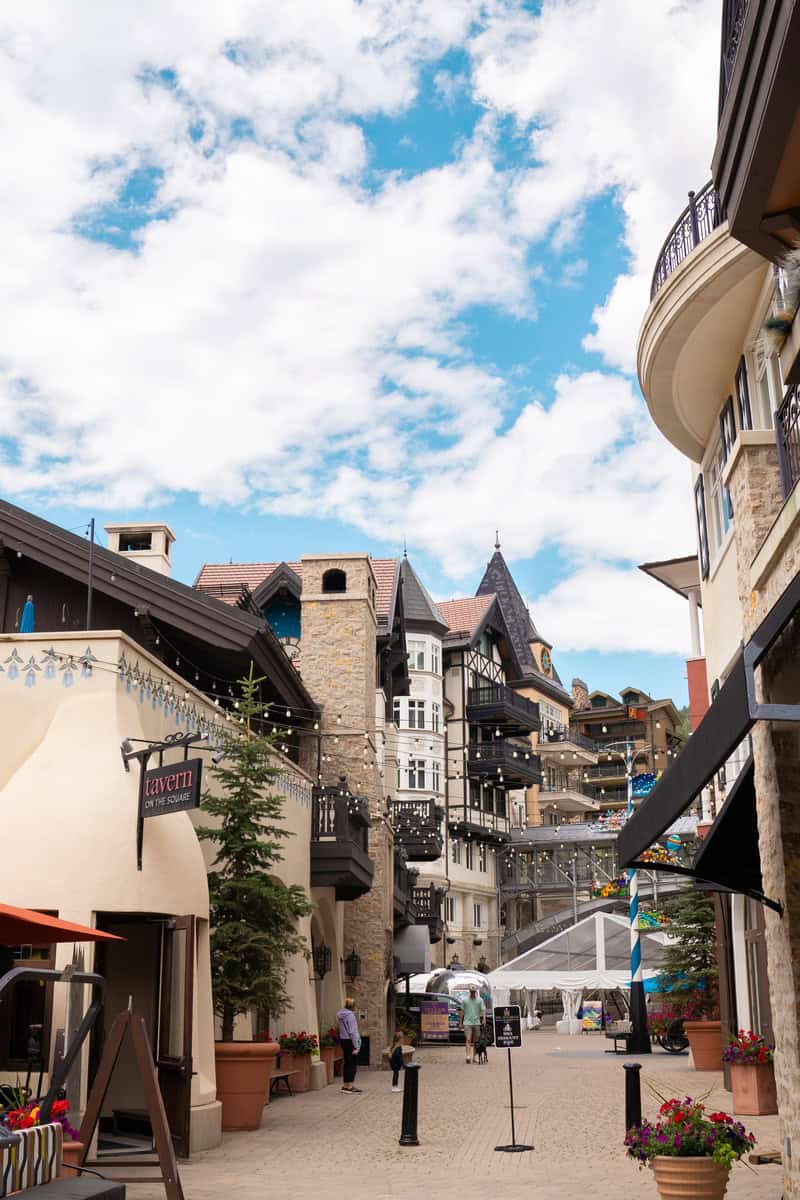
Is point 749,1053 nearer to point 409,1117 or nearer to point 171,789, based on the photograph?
point 409,1117

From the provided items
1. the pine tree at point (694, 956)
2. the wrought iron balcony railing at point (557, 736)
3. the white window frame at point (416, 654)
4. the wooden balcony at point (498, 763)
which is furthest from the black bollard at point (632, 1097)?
the wrought iron balcony railing at point (557, 736)

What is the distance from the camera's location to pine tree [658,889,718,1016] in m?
24.8

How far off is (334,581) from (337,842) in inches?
285

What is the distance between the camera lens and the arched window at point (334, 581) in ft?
88.8

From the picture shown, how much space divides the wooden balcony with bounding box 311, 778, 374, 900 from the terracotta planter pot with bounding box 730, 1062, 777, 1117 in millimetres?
8311

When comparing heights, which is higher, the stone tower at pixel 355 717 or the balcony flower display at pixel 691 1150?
the stone tower at pixel 355 717

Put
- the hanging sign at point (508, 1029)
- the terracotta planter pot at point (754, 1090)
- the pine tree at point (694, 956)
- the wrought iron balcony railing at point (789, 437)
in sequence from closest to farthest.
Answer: the wrought iron balcony railing at point (789, 437), the hanging sign at point (508, 1029), the terracotta planter pot at point (754, 1090), the pine tree at point (694, 956)

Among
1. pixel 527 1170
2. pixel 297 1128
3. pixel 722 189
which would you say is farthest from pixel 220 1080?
pixel 722 189

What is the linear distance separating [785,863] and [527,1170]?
16.4 feet

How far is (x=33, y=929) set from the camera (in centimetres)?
862

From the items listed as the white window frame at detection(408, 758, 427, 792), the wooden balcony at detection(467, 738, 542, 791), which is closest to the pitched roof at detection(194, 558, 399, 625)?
the white window frame at detection(408, 758, 427, 792)

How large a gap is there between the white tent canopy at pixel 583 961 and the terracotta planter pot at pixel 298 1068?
12963mm

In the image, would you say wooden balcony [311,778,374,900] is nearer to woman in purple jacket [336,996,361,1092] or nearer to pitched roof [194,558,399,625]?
woman in purple jacket [336,996,361,1092]

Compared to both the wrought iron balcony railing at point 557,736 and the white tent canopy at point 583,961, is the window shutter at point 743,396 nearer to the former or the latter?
the white tent canopy at point 583,961
